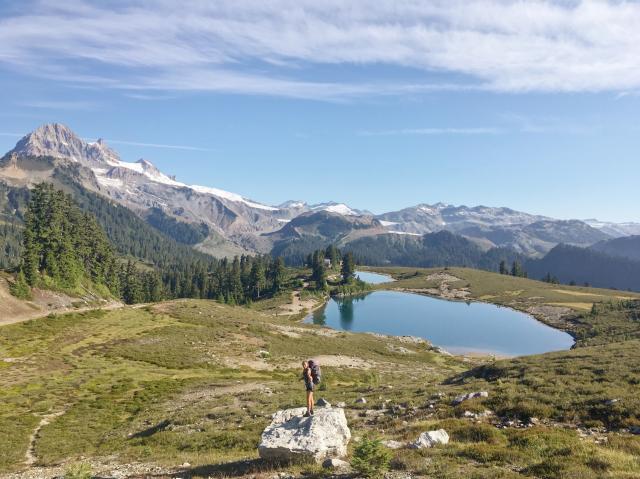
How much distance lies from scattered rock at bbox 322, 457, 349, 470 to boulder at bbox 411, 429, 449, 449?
365cm

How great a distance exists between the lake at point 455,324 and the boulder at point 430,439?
10143 centimetres

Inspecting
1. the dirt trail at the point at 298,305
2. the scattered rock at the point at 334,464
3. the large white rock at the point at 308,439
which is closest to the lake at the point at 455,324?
the dirt trail at the point at 298,305

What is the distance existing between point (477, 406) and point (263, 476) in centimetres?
1499

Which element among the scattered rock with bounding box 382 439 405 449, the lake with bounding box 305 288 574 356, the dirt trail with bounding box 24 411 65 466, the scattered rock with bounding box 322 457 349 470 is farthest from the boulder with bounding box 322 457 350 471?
the lake with bounding box 305 288 574 356

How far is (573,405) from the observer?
78.3 ft

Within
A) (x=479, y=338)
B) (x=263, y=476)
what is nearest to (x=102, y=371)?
(x=263, y=476)

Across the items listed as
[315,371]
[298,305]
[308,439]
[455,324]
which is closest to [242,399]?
[315,371]

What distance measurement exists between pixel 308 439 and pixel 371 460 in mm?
3478

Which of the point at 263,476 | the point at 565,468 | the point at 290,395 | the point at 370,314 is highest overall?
the point at 565,468

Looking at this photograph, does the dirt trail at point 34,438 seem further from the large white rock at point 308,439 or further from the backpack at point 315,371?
the backpack at point 315,371

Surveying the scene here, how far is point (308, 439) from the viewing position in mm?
18016

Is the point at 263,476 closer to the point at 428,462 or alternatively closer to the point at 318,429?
the point at 318,429

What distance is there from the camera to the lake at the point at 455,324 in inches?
4803

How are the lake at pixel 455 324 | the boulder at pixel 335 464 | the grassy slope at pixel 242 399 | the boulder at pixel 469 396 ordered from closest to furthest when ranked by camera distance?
the boulder at pixel 335 464 → the grassy slope at pixel 242 399 → the boulder at pixel 469 396 → the lake at pixel 455 324
